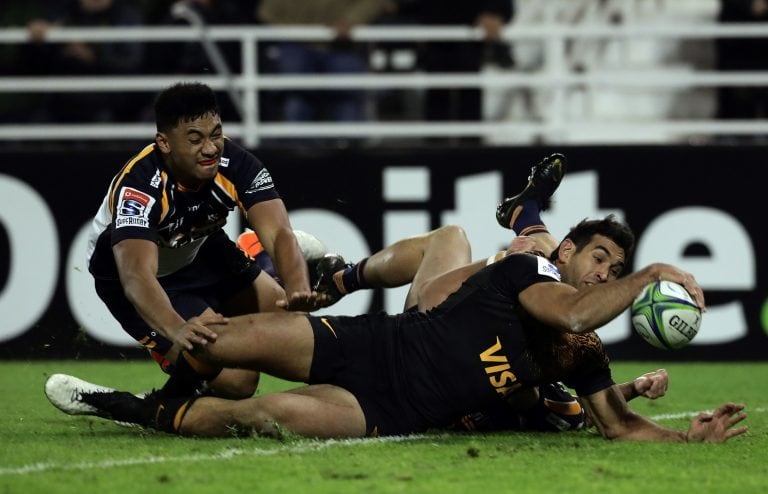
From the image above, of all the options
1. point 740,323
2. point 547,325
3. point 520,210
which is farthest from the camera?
point 740,323

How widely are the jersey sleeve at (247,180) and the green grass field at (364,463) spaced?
4.49 ft

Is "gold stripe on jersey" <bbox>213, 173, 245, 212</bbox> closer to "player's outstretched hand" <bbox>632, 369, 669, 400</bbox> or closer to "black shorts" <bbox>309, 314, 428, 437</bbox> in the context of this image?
"black shorts" <bbox>309, 314, 428, 437</bbox>

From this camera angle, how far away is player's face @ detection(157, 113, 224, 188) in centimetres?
703

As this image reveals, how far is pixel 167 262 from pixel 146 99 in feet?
17.2

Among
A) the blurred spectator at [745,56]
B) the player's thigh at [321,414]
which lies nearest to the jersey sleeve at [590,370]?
the player's thigh at [321,414]

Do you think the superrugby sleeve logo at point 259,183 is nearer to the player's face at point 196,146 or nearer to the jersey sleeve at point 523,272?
the player's face at point 196,146

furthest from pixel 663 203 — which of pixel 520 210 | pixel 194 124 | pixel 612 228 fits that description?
pixel 194 124

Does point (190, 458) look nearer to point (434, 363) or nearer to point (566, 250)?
point (434, 363)

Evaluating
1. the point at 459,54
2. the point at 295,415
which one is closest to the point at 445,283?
the point at 295,415

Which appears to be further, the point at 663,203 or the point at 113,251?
the point at 663,203

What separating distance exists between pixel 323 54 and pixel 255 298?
4557 mm

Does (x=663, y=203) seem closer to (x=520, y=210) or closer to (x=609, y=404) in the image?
(x=520, y=210)

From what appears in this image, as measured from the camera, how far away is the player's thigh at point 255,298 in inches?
325

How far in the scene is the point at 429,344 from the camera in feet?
22.4
